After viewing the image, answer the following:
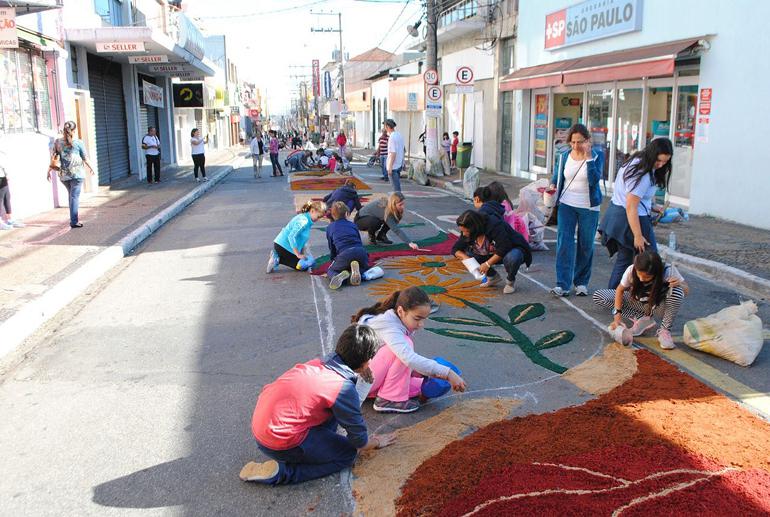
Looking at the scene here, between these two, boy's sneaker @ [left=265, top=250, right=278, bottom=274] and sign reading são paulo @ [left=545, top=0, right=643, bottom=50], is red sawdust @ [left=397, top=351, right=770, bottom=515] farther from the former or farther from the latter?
sign reading são paulo @ [left=545, top=0, right=643, bottom=50]

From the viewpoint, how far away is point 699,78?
43.2 ft

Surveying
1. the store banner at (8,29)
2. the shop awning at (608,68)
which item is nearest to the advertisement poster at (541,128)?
the shop awning at (608,68)

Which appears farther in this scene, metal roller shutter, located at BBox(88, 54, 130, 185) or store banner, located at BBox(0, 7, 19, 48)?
metal roller shutter, located at BBox(88, 54, 130, 185)

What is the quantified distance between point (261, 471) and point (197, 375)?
6.11 ft

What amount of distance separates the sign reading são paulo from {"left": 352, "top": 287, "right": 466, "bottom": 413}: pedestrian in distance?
41.7ft

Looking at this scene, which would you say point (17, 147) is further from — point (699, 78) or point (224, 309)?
point (699, 78)

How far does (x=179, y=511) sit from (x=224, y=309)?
395 centimetres

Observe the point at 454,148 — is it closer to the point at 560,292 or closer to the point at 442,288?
the point at 442,288

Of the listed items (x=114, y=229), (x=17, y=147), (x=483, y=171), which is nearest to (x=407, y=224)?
(x=114, y=229)

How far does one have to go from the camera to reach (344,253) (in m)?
8.31

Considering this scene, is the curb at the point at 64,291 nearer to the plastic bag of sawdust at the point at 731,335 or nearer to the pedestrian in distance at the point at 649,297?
the pedestrian in distance at the point at 649,297

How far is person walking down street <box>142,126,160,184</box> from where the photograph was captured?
832 inches

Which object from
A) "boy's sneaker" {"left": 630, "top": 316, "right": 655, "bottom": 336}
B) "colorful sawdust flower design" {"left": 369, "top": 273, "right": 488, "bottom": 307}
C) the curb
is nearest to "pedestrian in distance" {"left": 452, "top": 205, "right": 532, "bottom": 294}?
"colorful sawdust flower design" {"left": 369, "top": 273, "right": 488, "bottom": 307}

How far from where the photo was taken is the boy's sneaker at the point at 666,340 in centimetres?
582
